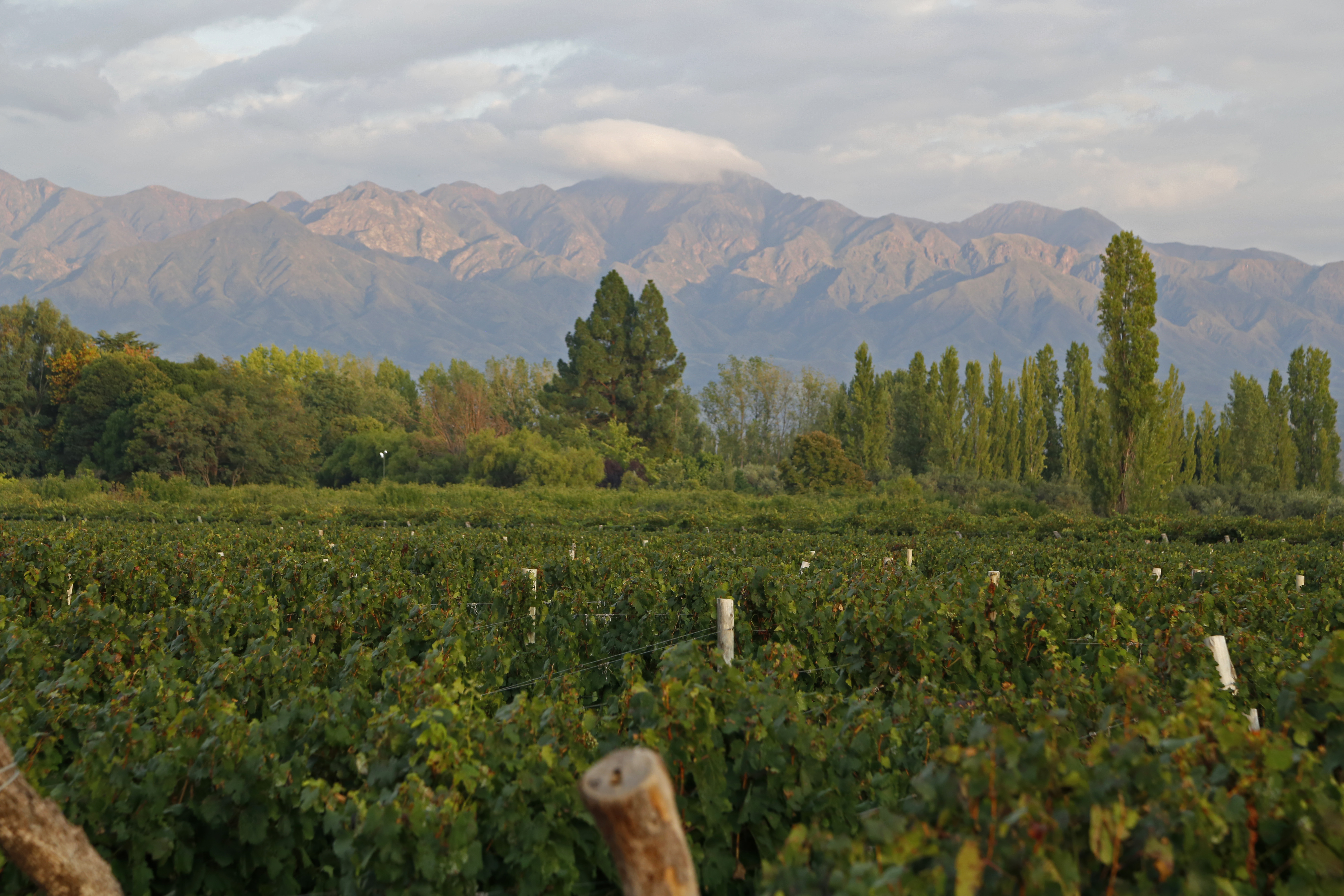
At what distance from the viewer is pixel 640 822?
1.78 metres

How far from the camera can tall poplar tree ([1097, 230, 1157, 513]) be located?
3058cm

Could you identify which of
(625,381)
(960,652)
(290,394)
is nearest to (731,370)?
(625,381)

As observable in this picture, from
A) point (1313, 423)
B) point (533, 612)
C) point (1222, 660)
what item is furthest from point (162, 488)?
point (1313, 423)

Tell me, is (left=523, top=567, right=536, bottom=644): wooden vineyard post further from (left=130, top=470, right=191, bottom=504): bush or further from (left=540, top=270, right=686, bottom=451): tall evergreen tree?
(left=540, top=270, right=686, bottom=451): tall evergreen tree

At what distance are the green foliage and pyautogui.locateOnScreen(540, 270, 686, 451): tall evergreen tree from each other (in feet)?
40.4

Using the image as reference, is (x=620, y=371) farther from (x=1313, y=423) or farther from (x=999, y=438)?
(x=1313, y=423)

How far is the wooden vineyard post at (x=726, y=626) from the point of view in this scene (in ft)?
23.1

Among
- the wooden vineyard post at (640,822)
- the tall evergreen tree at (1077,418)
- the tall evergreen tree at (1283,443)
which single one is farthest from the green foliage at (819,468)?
the wooden vineyard post at (640,822)

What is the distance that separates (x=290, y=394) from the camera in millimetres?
57625

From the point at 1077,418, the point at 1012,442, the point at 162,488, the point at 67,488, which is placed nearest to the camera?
the point at 162,488

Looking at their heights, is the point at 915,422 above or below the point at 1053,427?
above

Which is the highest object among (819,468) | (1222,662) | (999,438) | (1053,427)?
(1222,662)

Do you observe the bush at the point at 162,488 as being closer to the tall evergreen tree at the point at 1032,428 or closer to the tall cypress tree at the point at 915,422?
the tall cypress tree at the point at 915,422

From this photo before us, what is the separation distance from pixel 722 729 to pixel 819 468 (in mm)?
40526
